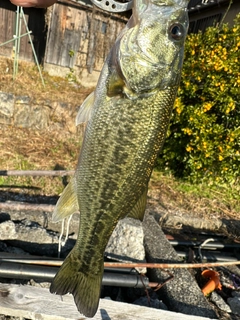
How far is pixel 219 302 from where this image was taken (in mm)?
3885

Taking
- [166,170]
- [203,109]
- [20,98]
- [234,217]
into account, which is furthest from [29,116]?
[234,217]

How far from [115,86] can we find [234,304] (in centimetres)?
345

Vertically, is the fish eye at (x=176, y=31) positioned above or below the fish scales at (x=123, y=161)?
above

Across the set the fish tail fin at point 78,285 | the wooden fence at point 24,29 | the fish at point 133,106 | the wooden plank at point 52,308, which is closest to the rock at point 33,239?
the wooden plank at point 52,308

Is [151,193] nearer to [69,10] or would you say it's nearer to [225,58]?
[225,58]

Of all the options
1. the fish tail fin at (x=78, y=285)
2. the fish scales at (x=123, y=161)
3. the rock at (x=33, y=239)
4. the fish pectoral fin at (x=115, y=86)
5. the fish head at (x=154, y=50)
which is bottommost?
the rock at (x=33, y=239)

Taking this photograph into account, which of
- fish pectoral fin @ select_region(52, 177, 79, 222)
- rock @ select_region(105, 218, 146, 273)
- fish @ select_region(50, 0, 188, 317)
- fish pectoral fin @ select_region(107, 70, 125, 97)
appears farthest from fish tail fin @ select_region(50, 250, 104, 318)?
rock @ select_region(105, 218, 146, 273)

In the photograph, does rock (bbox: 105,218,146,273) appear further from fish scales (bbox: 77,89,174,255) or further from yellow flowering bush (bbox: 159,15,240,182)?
yellow flowering bush (bbox: 159,15,240,182)

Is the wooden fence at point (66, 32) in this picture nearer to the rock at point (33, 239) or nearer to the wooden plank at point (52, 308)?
the rock at point (33, 239)

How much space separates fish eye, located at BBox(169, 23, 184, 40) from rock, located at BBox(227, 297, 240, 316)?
11.4 ft

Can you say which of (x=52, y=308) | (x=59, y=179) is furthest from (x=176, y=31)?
(x=59, y=179)

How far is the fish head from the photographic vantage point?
1793 millimetres

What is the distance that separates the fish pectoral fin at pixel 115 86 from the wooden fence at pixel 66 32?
427 inches

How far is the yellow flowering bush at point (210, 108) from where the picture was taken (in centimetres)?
655
